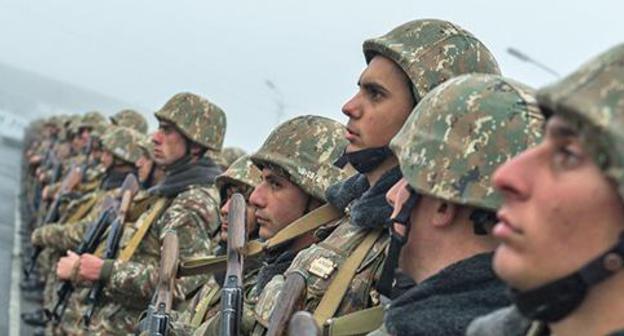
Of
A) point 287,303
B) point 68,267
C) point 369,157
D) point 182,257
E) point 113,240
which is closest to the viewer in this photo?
point 287,303

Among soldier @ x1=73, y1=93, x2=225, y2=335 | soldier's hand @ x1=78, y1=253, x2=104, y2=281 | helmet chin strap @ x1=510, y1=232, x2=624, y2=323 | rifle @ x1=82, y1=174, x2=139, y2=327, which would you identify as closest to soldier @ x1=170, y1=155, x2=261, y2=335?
soldier @ x1=73, y1=93, x2=225, y2=335

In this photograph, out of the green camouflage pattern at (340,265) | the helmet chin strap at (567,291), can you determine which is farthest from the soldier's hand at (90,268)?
the helmet chin strap at (567,291)

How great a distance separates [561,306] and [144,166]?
660 centimetres

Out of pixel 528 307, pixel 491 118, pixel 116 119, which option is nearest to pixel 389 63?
pixel 491 118

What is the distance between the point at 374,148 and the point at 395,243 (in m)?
0.80

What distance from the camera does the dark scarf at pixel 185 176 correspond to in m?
6.68

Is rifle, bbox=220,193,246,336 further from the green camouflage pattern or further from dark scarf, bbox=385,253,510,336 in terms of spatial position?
dark scarf, bbox=385,253,510,336

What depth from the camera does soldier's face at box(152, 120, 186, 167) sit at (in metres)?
7.16

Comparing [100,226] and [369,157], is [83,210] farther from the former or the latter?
[369,157]

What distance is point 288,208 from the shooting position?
184 inches

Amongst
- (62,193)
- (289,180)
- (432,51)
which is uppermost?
(432,51)

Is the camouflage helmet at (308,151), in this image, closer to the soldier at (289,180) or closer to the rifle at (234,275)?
the soldier at (289,180)

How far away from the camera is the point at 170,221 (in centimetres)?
640

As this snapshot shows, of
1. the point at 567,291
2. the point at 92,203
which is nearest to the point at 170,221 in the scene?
the point at 92,203
